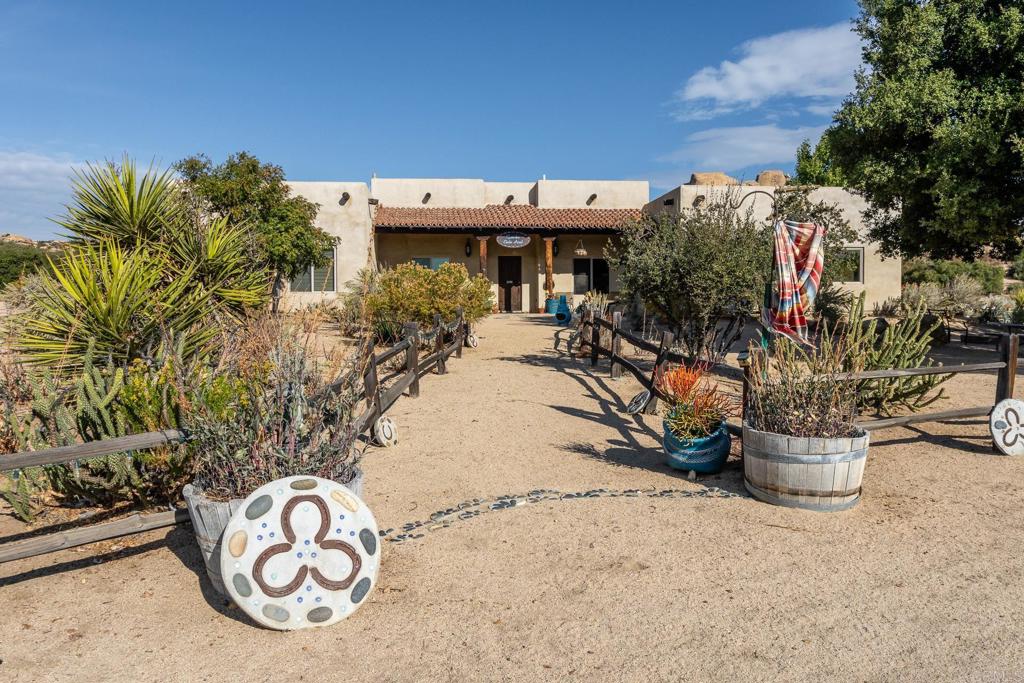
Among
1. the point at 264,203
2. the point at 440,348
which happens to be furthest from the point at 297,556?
the point at 264,203

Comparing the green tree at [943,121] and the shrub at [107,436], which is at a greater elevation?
the green tree at [943,121]

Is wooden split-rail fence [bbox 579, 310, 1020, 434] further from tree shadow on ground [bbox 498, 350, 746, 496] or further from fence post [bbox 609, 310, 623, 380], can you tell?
fence post [bbox 609, 310, 623, 380]

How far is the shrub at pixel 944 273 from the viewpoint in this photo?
27.5 m

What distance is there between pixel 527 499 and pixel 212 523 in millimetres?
2407

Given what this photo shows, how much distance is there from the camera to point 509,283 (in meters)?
25.0

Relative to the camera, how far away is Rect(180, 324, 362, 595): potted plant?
3740 mm

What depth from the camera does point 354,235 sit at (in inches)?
845

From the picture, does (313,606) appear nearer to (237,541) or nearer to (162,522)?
(237,541)

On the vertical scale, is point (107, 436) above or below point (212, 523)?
above

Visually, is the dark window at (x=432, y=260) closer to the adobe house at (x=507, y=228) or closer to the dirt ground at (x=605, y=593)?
the adobe house at (x=507, y=228)

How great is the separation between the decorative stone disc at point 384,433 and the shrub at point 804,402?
3459mm

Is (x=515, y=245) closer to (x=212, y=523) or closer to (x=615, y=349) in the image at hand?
(x=615, y=349)

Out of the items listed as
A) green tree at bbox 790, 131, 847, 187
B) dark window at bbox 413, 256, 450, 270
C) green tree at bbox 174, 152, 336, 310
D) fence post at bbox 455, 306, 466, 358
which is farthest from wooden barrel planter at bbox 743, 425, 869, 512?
green tree at bbox 790, 131, 847, 187

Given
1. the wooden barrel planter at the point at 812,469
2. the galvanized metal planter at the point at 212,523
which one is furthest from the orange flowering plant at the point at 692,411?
the galvanized metal planter at the point at 212,523
